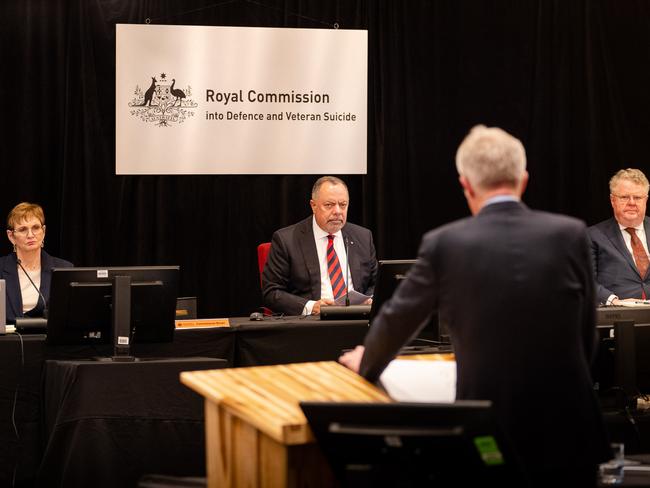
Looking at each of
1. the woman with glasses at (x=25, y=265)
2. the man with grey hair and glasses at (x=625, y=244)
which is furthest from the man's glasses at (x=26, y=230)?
the man with grey hair and glasses at (x=625, y=244)

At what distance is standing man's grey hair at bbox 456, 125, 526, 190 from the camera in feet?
7.15

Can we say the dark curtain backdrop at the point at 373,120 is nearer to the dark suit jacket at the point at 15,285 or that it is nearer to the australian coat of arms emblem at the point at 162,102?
the australian coat of arms emblem at the point at 162,102

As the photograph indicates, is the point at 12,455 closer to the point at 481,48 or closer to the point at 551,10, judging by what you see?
the point at 481,48

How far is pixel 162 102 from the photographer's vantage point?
257 inches

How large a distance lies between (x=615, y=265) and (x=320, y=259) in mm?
1804

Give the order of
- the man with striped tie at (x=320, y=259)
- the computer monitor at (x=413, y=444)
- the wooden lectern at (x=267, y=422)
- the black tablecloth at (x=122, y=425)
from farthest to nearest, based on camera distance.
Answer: the man with striped tie at (x=320, y=259) → the black tablecloth at (x=122, y=425) → the wooden lectern at (x=267, y=422) → the computer monitor at (x=413, y=444)

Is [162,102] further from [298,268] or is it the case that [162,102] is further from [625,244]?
[625,244]

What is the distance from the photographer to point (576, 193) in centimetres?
732

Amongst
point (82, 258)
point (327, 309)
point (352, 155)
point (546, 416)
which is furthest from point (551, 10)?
point (546, 416)

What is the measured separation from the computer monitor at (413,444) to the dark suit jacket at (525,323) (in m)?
0.19

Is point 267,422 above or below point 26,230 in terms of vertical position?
below

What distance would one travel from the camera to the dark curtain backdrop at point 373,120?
6.50m

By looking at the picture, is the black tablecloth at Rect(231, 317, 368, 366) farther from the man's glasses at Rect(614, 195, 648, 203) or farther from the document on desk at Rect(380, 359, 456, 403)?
the document on desk at Rect(380, 359, 456, 403)

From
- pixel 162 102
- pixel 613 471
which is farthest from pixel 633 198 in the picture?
pixel 162 102
